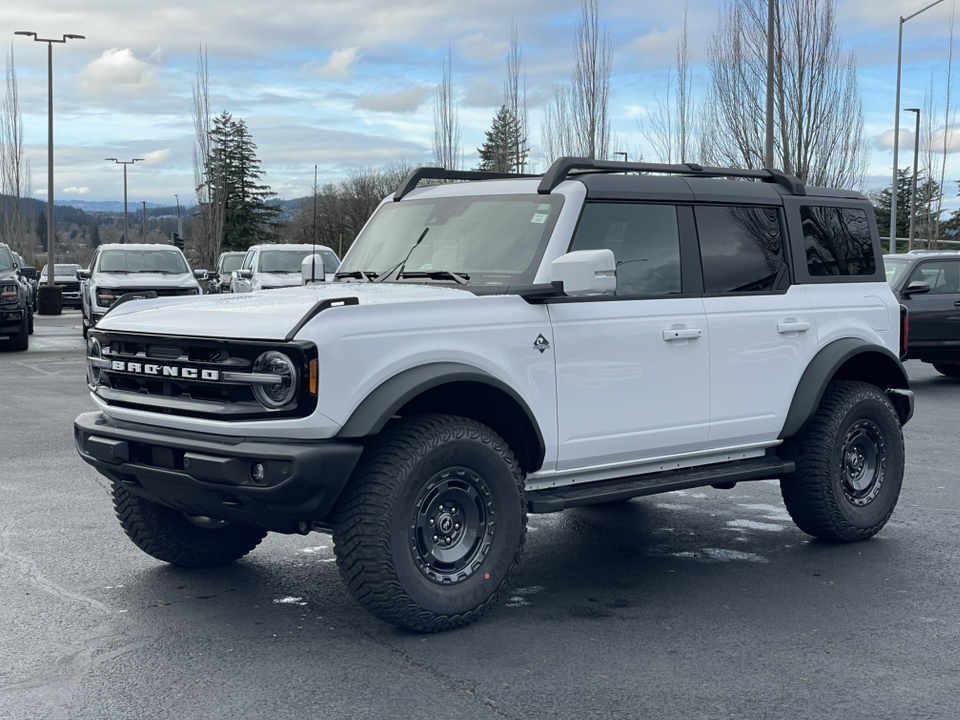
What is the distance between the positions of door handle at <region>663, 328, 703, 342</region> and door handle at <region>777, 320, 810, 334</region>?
0.64 metres

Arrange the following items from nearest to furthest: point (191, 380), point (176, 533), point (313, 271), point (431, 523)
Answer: point (191, 380), point (431, 523), point (176, 533), point (313, 271)

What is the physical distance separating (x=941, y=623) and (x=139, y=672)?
3.40m

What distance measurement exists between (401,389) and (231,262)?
29196mm

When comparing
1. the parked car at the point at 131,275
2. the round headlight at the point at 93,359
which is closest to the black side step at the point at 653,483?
the round headlight at the point at 93,359

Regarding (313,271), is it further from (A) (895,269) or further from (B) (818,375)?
(A) (895,269)

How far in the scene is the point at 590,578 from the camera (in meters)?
5.93

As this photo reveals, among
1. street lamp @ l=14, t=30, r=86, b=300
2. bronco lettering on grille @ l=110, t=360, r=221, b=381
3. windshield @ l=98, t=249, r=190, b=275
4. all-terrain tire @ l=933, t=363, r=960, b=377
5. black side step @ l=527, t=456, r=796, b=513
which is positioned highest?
street lamp @ l=14, t=30, r=86, b=300

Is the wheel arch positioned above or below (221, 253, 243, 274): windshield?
below

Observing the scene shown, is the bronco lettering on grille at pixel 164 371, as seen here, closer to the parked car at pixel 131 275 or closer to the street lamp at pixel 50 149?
the parked car at pixel 131 275

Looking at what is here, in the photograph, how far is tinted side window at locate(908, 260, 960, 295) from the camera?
1562cm

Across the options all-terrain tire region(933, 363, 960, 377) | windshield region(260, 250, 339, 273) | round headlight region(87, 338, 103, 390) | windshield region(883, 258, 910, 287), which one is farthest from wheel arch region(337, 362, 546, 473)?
windshield region(260, 250, 339, 273)

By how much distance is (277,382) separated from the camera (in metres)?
4.60

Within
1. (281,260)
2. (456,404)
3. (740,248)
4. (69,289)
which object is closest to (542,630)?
(456,404)

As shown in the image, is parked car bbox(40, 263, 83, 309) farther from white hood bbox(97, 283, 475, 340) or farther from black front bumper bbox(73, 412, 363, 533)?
black front bumper bbox(73, 412, 363, 533)
